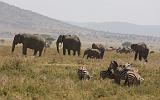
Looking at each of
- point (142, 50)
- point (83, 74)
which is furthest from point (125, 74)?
point (142, 50)

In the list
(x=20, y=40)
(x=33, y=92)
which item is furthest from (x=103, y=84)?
(x=20, y=40)

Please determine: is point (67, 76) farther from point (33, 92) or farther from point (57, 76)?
point (33, 92)

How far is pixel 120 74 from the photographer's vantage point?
18.9 m

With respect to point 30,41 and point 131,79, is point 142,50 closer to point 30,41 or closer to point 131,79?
point 30,41

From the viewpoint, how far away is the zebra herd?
1847 cm

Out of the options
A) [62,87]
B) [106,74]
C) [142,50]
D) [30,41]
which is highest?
[106,74]

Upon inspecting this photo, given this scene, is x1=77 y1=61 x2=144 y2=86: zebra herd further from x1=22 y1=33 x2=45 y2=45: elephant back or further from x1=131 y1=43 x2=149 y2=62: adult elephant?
x1=131 y1=43 x2=149 y2=62: adult elephant

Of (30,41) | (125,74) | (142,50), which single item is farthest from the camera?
(142,50)

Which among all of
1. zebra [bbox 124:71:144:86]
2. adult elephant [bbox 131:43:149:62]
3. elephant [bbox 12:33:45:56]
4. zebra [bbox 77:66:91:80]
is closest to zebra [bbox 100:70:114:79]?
zebra [bbox 77:66:91:80]

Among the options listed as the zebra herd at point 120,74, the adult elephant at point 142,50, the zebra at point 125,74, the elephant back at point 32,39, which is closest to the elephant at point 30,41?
the elephant back at point 32,39

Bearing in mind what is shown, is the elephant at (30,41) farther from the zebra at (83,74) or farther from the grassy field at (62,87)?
the zebra at (83,74)

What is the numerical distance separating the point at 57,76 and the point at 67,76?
49 centimetres

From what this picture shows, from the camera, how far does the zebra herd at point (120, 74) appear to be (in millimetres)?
18469

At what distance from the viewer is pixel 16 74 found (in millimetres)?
20172
